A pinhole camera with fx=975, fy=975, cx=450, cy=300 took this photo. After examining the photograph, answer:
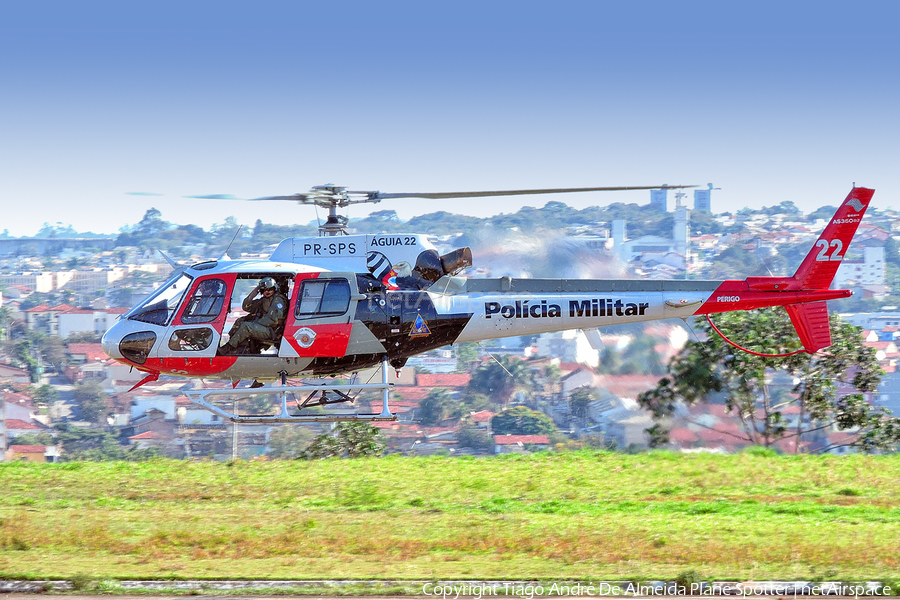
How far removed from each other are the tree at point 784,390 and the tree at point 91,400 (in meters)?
24.4

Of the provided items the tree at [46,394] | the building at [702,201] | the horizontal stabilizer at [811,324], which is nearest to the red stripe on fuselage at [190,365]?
the horizontal stabilizer at [811,324]

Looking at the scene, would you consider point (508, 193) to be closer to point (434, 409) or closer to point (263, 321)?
point (263, 321)

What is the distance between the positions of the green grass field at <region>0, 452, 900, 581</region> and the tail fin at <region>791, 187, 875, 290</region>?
2.84 metres

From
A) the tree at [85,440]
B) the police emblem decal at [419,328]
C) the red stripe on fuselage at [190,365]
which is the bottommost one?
the tree at [85,440]

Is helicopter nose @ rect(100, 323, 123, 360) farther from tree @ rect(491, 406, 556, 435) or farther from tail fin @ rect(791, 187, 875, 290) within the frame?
tree @ rect(491, 406, 556, 435)

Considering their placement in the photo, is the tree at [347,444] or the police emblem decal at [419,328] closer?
the police emblem decal at [419,328]

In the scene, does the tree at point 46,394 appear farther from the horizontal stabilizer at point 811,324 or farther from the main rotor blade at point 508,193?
the horizontal stabilizer at point 811,324

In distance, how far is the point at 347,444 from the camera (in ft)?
67.7

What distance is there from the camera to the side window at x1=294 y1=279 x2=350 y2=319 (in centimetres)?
1298

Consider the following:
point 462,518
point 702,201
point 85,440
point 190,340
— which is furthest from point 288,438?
point 702,201

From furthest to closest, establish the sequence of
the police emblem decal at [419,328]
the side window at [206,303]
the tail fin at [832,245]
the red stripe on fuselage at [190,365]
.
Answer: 1. the tail fin at [832,245]
2. the police emblem decal at [419,328]
3. the red stripe on fuselage at [190,365]
4. the side window at [206,303]

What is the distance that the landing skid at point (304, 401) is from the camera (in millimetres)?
12625

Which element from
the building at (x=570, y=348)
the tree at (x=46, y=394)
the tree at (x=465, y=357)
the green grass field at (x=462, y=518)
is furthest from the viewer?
the tree at (x=46, y=394)

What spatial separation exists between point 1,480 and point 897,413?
696 inches
